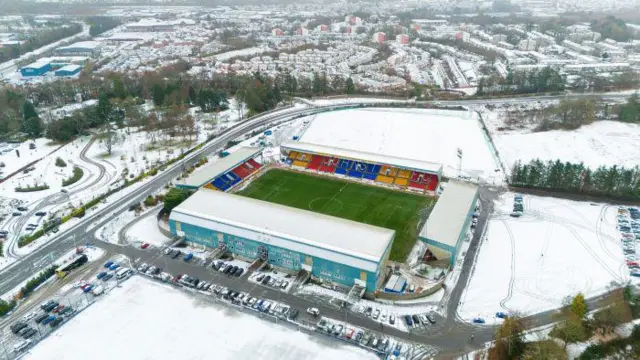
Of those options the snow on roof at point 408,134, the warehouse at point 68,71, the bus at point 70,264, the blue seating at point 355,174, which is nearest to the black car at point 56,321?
the bus at point 70,264

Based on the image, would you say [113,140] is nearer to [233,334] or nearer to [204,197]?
[204,197]

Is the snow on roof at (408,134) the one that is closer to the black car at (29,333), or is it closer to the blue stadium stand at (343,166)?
the blue stadium stand at (343,166)

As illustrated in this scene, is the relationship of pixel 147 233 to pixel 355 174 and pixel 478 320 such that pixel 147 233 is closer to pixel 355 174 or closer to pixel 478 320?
pixel 355 174

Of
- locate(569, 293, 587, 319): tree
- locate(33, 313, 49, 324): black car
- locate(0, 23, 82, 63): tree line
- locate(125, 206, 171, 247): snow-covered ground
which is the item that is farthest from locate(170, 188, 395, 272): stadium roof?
locate(0, 23, 82, 63): tree line

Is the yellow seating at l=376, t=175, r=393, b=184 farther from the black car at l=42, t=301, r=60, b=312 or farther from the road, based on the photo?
the black car at l=42, t=301, r=60, b=312

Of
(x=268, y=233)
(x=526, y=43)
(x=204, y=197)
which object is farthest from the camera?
(x=526, y=43)

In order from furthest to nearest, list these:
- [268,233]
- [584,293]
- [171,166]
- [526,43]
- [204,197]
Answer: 1. [526,43]
2. [171,166]
3. [204,197]
4. [268,233]
5. [584,293]

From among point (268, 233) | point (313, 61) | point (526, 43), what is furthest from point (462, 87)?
point (268, 233)
